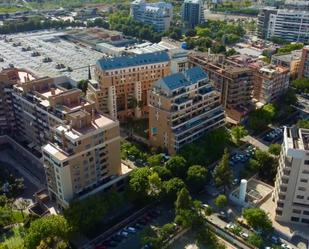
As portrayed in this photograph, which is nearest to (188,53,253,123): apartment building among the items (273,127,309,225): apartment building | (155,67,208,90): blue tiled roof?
(155,67,208,90): blue tiled roof

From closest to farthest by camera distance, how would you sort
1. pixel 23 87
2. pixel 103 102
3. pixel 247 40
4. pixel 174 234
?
1. pixel 174 234
2. pixel 23 87
3. pixel 103 102
4. pixel 247 40

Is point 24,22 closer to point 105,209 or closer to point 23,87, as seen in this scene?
point 23,87

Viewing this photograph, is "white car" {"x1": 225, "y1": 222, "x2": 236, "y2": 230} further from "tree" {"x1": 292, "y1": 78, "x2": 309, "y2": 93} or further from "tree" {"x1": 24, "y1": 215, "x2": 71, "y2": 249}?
"tree" {"x1": 292, "y1": 78, "x2": 309, "y2": 93}

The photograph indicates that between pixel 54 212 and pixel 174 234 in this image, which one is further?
pixel 54 212

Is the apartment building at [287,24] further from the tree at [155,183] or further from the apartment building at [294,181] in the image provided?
the tree at [155,183]

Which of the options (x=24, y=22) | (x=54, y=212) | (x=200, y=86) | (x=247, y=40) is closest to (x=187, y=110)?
A: (x=200, y=86)

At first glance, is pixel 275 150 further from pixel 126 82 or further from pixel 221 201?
pixel 126 82

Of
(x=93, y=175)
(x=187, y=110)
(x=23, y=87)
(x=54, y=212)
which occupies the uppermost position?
(x=23, y=87)
